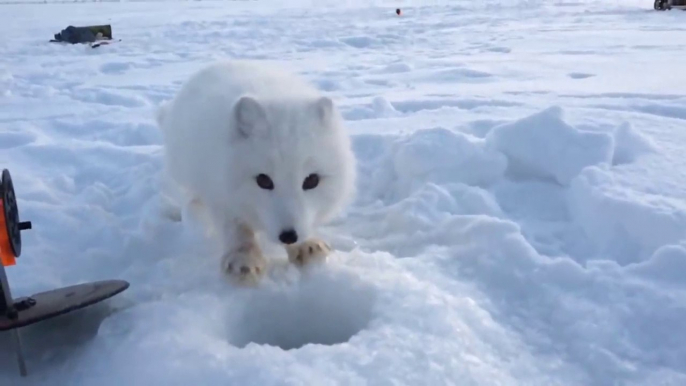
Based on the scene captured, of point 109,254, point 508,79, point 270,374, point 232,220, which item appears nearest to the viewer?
point 270,374

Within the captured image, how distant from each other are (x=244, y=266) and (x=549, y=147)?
1.89 m

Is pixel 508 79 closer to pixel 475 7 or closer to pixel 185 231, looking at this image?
pixel 185 231

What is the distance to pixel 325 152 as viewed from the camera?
2.50 metres

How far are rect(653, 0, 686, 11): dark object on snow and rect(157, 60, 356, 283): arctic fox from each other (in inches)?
550

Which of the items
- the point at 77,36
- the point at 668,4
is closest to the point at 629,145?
the point at 77,36

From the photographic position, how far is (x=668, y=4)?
47.8 ft

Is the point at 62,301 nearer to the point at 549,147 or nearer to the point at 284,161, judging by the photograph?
the point at 284,161

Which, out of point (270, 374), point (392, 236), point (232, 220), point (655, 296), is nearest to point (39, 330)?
point (232, 220)

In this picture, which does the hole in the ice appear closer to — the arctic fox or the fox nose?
the arctic fox

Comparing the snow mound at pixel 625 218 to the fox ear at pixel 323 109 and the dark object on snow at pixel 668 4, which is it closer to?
the fox ear at pixel 323 109

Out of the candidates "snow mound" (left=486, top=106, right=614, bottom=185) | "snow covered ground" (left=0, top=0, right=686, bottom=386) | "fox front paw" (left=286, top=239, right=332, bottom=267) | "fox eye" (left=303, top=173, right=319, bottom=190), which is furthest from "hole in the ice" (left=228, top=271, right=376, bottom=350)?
"snow mound" (left=486, top=106, right=614, bottom=185)

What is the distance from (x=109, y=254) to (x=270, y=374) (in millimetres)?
1393

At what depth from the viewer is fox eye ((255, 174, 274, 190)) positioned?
7.84ft

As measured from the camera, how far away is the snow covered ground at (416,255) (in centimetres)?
200
